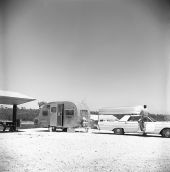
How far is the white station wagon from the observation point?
1339 cm

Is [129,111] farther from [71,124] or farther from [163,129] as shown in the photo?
[71,124]

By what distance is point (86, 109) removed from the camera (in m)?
16.8

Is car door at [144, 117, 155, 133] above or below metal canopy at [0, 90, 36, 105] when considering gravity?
below

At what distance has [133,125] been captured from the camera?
1427cm

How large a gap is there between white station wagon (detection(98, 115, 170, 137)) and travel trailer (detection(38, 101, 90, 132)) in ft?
4.13

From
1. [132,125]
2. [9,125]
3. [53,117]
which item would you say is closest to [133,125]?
[132,125]

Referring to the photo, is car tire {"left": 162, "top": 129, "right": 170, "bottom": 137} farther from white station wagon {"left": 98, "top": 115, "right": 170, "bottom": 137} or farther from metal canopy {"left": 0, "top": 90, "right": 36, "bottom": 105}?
metal canopy {"left": 0, "top": 90, "right": 36, "bottom": 105}

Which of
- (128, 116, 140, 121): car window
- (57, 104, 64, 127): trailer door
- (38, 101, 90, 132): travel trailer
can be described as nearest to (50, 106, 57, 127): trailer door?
(38, 101, 90, 132): travel trailer

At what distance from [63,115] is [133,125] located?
3716 mm

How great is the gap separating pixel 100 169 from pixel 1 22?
9.13 ft

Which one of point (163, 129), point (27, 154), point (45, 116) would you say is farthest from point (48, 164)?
point (45, 116)

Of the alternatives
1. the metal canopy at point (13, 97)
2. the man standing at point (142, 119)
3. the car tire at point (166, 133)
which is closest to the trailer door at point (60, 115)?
the metal canopy at point (13, 97)

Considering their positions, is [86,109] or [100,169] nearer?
[100,169]

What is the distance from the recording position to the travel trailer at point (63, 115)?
15.6 metres
